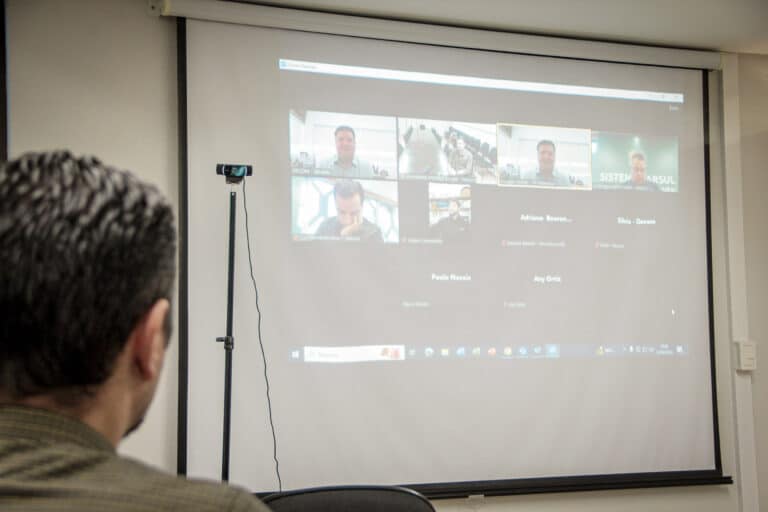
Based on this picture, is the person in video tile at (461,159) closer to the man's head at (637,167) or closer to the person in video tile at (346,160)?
the person in video tile at (346,160)

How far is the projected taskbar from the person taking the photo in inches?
108

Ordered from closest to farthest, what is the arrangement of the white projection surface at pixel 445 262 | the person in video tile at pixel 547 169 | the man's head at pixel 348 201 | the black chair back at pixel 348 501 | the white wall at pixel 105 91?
1. the black chair back at pixel 348 501
2. the white wall at pixel 105 91
3. the white projection surface at pixel 445 262
4. the man's head at pixel 348 201
5. the person in video tile at pixel 547 169

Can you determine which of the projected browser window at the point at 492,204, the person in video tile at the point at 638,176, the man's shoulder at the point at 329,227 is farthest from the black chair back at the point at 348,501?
the person in video tile at the point at 638,176

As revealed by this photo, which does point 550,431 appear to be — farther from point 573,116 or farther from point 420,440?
point 573,116

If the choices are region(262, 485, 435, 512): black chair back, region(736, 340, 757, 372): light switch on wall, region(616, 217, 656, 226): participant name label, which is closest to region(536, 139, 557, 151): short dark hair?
region(616, 217, 656, 226): participant name label

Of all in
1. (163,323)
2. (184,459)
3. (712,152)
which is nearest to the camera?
(163,323)

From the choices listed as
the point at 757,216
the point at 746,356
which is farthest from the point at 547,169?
the point at 746,356

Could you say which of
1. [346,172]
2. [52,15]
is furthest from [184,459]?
[52,15]

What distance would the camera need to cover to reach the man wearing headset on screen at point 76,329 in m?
0.58

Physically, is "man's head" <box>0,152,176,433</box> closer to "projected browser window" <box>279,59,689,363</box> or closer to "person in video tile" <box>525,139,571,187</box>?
"projected browser window" <box>279,59,689,363</box>

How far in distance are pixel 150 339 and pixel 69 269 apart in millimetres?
115

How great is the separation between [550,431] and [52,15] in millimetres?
2749

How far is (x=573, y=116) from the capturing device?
3.10 m

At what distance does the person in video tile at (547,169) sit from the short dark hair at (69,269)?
2.57 meters
